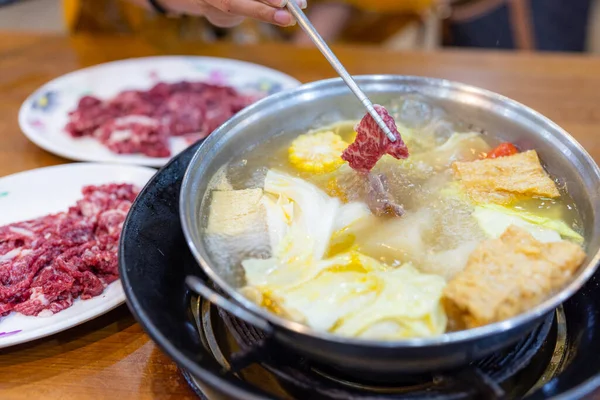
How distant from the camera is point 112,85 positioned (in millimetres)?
3043

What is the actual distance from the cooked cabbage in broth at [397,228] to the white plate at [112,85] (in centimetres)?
104

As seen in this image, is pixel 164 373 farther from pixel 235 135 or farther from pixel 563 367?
pixel 563 367

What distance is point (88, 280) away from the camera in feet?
5.43

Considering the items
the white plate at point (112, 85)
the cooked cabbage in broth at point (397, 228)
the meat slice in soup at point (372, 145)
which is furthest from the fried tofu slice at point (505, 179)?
the white plate at point (112, 85)

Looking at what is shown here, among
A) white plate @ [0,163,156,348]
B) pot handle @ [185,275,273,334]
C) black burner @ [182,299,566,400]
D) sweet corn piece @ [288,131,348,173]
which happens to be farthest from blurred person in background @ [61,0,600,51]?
pot handle @ [185,275,273,334]

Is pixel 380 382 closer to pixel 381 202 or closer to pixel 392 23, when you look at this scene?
pixel 381 202

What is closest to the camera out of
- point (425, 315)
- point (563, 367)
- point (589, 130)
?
point (425, 315)

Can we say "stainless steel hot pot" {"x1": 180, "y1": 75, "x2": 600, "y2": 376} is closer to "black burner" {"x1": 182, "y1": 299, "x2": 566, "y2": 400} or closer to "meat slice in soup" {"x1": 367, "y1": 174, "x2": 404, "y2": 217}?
"black burner" {"x1": 182, "y1": 299, "x2": 566, "y2": 400}

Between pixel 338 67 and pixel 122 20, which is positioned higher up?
pixel 338 67

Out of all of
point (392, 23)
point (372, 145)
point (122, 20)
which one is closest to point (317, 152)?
point (372, 145)

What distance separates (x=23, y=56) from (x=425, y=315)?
10.3 ft

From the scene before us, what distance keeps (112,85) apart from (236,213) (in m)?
1.91

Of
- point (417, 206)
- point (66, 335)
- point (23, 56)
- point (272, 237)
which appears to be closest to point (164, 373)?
point (66, 335)

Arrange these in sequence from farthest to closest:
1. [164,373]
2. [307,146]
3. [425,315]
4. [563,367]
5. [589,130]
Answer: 1. [589,130]
2. [307,146]
3. [164,373]
4. [563,367]
5. [425,315]
